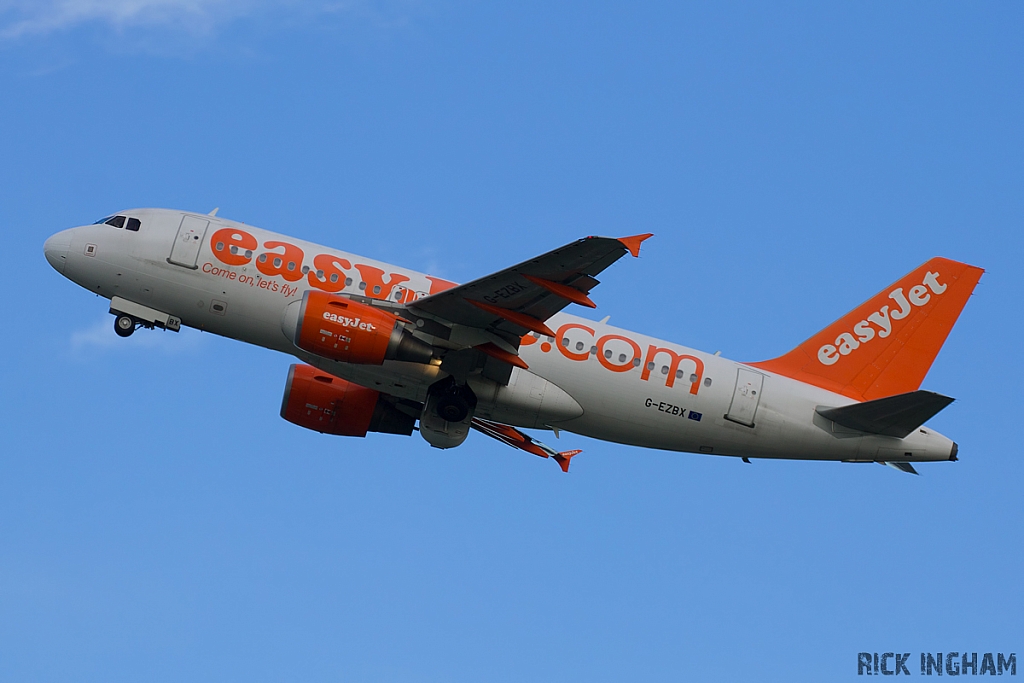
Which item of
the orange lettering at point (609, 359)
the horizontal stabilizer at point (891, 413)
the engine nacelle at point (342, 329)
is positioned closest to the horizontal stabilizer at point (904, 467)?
the horizontal stabilizer at point (891, 413)

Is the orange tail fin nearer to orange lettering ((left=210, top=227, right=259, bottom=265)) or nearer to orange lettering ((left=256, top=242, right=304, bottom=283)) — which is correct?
orange lettering ((left=256, top=242, right=304, bottom=283))

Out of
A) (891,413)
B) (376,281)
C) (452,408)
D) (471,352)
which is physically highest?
(376,281)

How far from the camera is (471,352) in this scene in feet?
98.3

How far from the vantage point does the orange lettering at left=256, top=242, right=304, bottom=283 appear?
30359 millimetres

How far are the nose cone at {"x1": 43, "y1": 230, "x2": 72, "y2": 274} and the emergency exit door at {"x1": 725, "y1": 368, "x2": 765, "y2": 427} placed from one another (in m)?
19.8

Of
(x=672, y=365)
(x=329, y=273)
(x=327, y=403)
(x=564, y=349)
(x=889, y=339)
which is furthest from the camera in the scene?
(x=327, y=403)

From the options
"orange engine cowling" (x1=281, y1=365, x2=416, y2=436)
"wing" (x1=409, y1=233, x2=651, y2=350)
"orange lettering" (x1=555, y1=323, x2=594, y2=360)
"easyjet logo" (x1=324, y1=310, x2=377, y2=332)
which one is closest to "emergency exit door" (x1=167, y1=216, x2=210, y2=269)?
"easyjet logo" (x1=324, y1=310, x2=377, y2=332)

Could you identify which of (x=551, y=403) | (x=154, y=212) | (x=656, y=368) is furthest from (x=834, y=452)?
(x=154, y=212)

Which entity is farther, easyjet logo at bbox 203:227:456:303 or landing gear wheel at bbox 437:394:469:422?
landing gear wheel at bbox 437:394:469:422

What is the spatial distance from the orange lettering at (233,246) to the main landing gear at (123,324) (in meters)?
3.13

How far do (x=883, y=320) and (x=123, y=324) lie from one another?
23.0 meters

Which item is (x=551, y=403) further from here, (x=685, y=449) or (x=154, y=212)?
(x=154, y=212)

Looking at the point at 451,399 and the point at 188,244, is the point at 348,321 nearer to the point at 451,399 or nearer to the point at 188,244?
the point at 451,399

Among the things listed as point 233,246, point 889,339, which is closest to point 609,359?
point 889,339
